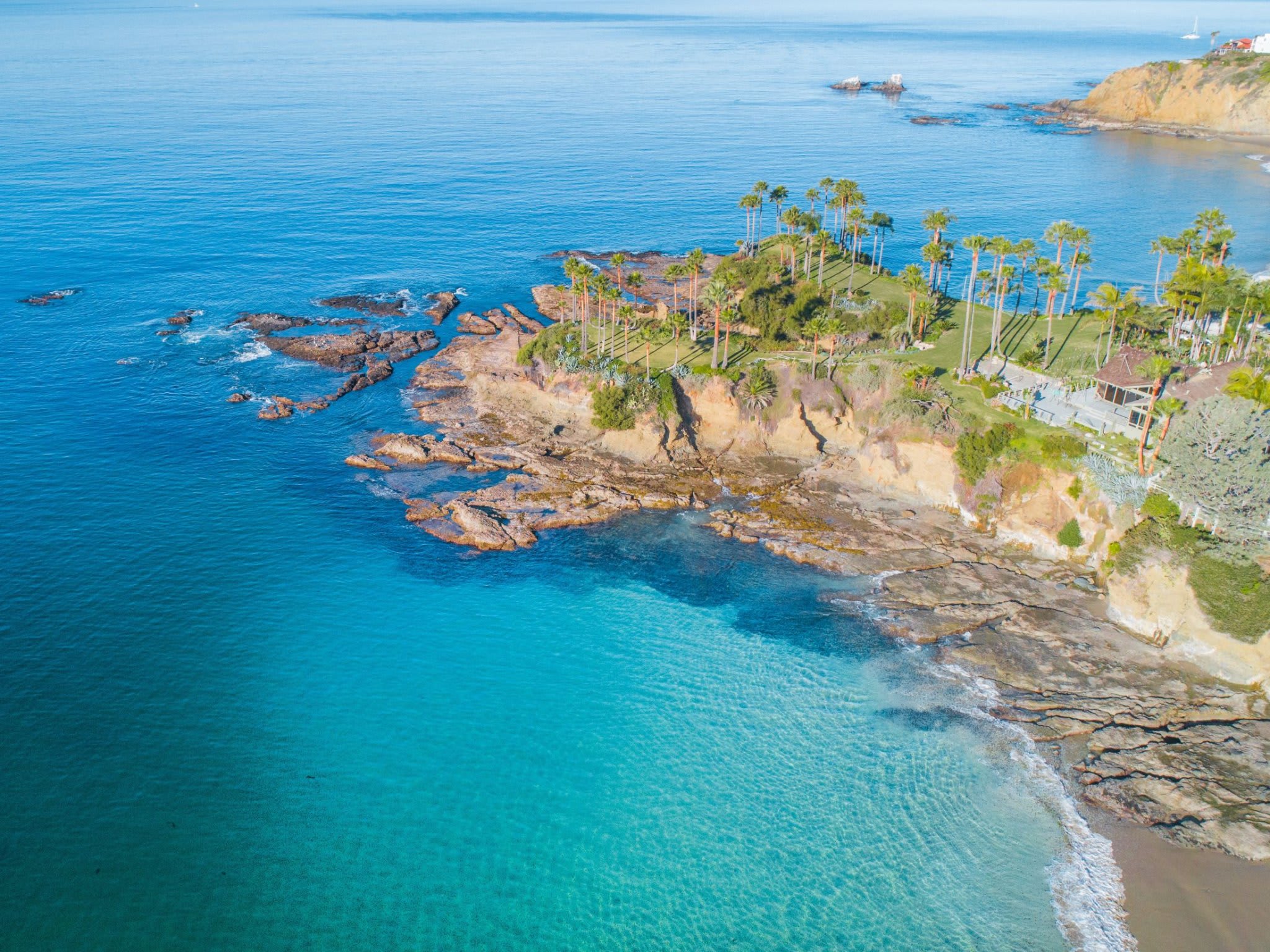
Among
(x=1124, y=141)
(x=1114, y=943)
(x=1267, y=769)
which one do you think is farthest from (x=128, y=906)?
(x=1124, y=141)

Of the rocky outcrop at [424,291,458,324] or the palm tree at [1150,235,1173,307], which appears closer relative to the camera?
the palm tree at [1150,235,1173,307]

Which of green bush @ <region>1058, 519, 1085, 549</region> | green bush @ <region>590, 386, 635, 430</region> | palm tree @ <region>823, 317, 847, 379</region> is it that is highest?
palm tree @ <region>823, 317, 847, 379</region>

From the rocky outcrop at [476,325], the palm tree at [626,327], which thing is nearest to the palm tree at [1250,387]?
the palm tree at [626,327]

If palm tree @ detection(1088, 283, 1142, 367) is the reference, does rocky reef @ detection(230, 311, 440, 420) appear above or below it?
below

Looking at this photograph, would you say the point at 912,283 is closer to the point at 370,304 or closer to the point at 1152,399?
the point at 1152,399

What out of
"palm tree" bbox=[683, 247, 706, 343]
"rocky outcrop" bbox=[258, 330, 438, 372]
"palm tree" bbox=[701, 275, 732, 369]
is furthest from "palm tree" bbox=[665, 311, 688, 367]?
"rocky outcrop" bbox=[258, 330, 438, 372]

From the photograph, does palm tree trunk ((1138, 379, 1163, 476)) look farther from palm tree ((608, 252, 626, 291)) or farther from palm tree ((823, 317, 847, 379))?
palm tree ((608, 252, 626, 291))
